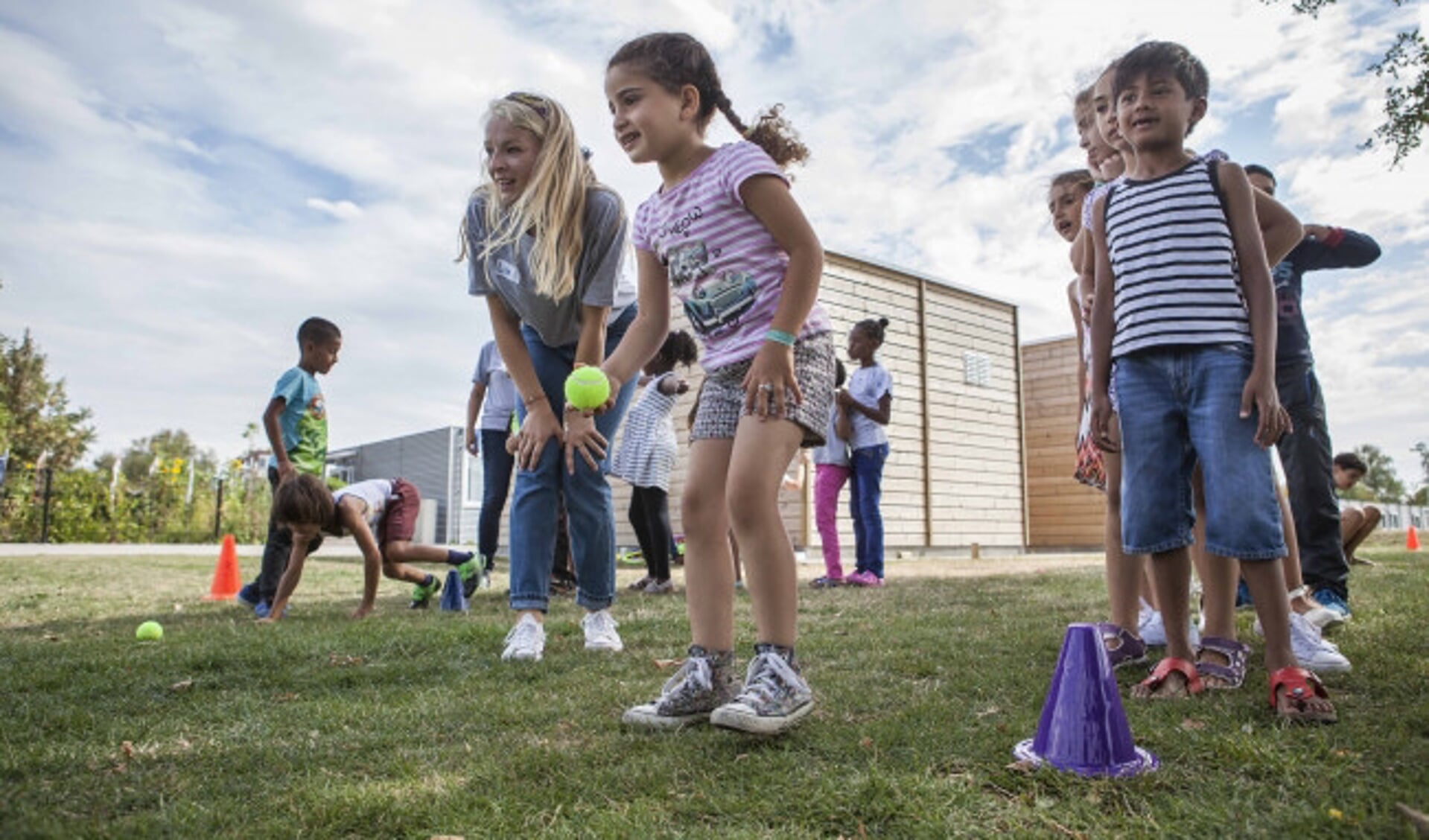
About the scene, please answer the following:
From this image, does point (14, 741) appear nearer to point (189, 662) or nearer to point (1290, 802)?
point (189, 662)

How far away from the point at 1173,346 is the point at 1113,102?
0.85m

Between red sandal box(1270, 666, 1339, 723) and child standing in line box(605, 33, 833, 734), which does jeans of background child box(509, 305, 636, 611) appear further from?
red sandal box(1270, 666, 1339, 723)

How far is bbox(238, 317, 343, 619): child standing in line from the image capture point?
18.9ft

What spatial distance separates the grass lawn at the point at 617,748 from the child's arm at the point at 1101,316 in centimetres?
99

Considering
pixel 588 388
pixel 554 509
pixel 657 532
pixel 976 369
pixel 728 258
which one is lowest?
pixel 657 532

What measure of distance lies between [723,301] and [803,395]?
364 mm

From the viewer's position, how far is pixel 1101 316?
2986 millimetres

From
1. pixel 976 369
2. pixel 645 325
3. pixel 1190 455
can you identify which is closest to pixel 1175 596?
pixel 1190 455

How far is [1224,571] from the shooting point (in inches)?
108

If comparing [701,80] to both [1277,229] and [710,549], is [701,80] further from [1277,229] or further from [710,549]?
[1277,229]

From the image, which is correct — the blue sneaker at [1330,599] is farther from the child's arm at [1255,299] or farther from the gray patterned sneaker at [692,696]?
the gray patterned sneaker at [692,696]

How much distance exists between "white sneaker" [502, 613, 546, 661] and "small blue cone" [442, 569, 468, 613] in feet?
7.42

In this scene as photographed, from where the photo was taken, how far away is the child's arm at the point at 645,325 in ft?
9.50

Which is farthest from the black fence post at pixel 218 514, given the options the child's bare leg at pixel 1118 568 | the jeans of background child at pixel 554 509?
the child's bare leg at pixel 1118 568
